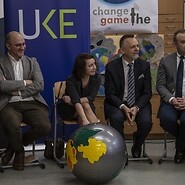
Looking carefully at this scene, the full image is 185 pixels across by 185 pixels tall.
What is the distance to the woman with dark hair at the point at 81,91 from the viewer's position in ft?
15.0

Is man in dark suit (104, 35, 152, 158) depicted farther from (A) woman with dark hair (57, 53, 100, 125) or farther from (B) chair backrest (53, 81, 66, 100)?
(B) chair backrest (53, 81, 66, 100)

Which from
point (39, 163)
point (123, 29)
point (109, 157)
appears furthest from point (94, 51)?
point (109, 157)

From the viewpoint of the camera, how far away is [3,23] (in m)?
5.07

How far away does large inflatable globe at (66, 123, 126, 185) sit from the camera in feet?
12.3

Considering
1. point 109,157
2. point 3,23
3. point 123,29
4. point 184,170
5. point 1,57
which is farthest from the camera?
point 123,29

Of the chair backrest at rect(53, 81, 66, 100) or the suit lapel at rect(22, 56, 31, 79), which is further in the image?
the chair backrest at rect(53, 81, 66, 100)

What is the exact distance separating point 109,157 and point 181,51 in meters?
1.57

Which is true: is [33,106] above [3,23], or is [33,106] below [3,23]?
below

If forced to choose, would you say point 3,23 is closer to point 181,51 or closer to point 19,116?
point 19,116

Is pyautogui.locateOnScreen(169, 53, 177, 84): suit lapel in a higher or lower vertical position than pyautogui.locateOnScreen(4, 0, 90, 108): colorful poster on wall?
lower

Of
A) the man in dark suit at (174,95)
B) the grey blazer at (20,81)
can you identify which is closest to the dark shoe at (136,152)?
the man in dark suit at (174,95)

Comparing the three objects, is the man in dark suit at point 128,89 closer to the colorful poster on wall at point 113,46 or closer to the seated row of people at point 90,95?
the seated row of people at point 90,95

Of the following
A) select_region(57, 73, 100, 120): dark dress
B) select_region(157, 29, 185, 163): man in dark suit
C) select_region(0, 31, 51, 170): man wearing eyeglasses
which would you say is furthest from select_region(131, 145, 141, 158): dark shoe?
select_region(0, 31, 51, 170): man wearing eyeglasses

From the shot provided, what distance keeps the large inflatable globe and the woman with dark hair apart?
667mm
